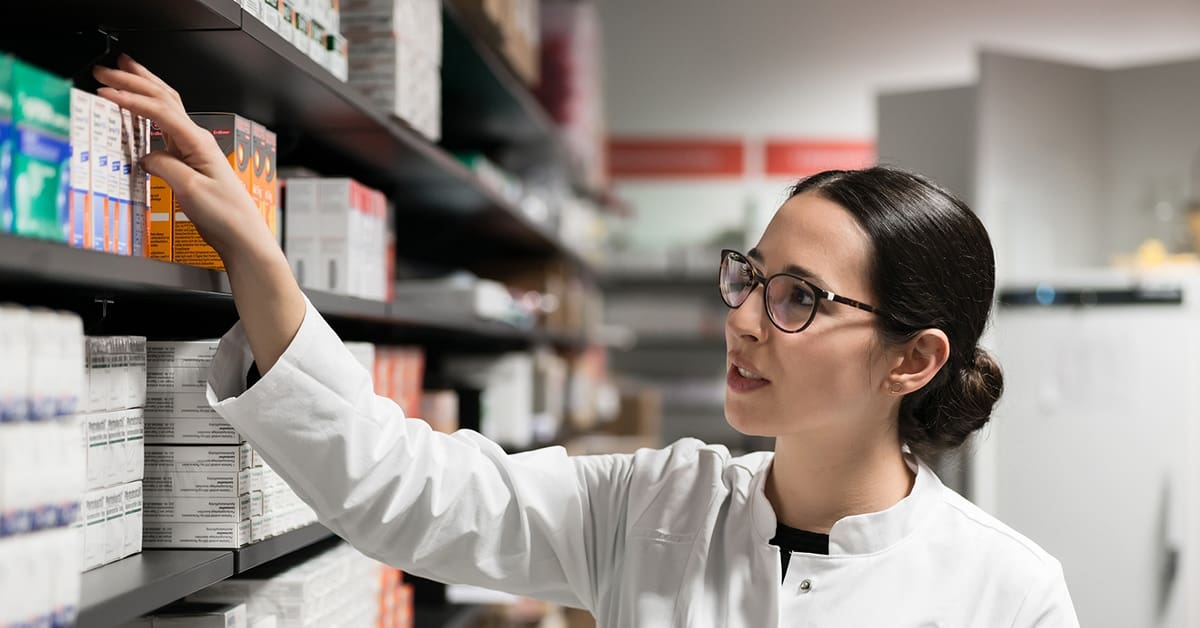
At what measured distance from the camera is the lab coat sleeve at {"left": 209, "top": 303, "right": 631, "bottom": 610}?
4.47ft

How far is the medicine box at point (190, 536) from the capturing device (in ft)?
4.92

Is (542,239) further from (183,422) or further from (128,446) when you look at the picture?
(128,446)

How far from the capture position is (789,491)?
1736mm

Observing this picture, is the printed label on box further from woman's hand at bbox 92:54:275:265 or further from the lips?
the lips

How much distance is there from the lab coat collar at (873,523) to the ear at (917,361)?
157 mm

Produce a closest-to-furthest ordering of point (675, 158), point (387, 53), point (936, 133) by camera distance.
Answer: point (387, 53) < point (936, 133) < point (675, 158)

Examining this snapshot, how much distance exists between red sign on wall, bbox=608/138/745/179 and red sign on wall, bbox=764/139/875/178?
22 cm

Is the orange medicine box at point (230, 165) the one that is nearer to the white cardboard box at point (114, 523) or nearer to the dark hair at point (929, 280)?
the white cardboard box at point (114, 523)

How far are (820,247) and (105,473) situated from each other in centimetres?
104

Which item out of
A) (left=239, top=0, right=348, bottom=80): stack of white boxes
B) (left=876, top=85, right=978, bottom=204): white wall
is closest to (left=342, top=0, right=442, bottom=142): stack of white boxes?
(left=239, top=0, right=348, bottom=80): stack of white boxes

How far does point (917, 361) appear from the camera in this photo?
1.72m

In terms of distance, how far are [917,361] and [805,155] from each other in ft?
20.6

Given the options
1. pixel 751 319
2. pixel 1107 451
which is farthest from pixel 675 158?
pixel 751 319

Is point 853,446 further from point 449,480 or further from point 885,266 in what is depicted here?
point 449,480
